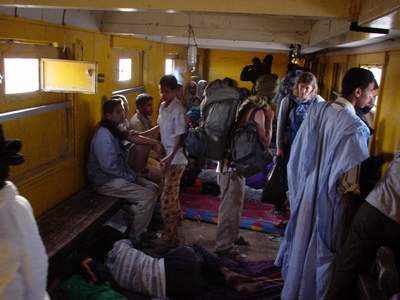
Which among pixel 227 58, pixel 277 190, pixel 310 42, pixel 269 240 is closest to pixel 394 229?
pixel 277 190

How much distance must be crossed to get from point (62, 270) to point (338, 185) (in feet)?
7.90

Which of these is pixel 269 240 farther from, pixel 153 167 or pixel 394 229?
pixel 394 229

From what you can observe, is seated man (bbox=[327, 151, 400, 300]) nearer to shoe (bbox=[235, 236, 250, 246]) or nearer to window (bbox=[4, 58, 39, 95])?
shoe (bbox=[235, 236, 250, 246])

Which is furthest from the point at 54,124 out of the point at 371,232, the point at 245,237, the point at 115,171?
the point at 371,232

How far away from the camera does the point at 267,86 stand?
22.6 feet

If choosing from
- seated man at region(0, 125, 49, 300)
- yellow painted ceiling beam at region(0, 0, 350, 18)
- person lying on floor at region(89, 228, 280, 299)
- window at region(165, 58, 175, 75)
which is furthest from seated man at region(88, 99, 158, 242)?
window at region(165, 58, 175, 75)

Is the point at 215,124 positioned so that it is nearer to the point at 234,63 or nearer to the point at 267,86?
the point at 267,86

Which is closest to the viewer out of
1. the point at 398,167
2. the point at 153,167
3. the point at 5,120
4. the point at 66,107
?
the point at 398,167

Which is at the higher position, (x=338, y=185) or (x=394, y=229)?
(x=338, y=185)

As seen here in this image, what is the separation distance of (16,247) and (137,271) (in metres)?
1.78

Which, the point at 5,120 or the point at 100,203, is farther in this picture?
the point at 100,203

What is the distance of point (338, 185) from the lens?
109 inches

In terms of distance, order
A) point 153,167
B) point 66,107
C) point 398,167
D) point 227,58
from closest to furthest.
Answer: point 398,167, point 66,107, point 153,167, point 227,58

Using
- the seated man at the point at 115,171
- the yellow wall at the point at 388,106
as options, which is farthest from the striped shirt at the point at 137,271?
the yellow wall at the point at 388,106
